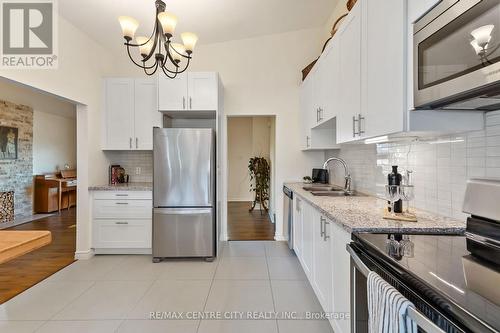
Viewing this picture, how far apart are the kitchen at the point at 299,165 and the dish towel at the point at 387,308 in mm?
43

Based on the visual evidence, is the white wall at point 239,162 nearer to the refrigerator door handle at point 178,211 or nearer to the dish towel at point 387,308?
the refrigerator door handle at point 178,211

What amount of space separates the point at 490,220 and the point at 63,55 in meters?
3.95

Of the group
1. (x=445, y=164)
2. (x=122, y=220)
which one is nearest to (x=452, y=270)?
(x=445, y=164)

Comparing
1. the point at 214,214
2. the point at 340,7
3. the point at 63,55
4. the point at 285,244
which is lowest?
the point at 285,244

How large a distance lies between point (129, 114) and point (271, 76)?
7.04 ft

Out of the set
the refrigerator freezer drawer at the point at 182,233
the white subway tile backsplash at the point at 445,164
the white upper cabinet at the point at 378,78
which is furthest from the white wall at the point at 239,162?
the white subway tile backsplash at the point at 445,164

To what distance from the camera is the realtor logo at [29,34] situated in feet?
7.96

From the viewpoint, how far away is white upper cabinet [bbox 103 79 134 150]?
3.72 meters

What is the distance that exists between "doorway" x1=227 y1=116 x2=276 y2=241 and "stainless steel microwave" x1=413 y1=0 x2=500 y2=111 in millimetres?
4189

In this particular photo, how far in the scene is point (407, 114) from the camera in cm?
133

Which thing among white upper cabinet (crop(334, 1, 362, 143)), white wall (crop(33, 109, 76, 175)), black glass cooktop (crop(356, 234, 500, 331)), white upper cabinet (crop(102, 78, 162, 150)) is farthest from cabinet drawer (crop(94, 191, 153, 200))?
white wall (crop(33, 109, 76, 175))

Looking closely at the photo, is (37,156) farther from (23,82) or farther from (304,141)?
(304,141)

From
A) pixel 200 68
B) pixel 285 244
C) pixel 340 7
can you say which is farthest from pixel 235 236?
pixel 340 7

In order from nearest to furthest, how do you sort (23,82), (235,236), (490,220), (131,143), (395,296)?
1. (395,296)
2. (490,220)
3. (23,82)
4. (131,143)
5. (235,236)
